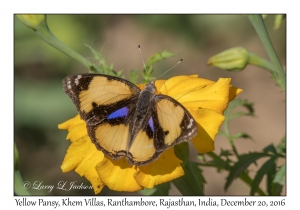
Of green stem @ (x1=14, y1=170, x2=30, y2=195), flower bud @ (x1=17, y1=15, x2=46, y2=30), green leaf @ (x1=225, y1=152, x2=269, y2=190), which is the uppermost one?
flower bud @ (x1=17, y1=15, x2=46, y2=30)

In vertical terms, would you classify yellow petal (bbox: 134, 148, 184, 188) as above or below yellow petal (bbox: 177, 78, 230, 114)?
below

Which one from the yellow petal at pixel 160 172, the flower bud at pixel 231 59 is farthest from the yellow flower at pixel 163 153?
the flower bud at pixel 231 59

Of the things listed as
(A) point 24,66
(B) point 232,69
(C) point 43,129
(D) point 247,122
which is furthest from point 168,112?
(D) point 247,122

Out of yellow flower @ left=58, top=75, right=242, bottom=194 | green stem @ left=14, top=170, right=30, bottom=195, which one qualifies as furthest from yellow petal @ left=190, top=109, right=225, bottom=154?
green stem @ left=14, top=170, right=30, bottom=195

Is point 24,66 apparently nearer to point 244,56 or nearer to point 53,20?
point 53,20

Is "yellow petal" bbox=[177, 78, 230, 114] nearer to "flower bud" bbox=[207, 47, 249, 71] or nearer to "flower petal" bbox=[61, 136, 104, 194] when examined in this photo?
"flower bud" bbox=[207, 47, 249, 71]

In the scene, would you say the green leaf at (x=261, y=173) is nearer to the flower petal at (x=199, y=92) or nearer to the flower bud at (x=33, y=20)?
the flower petal at (x=199, y=92)
